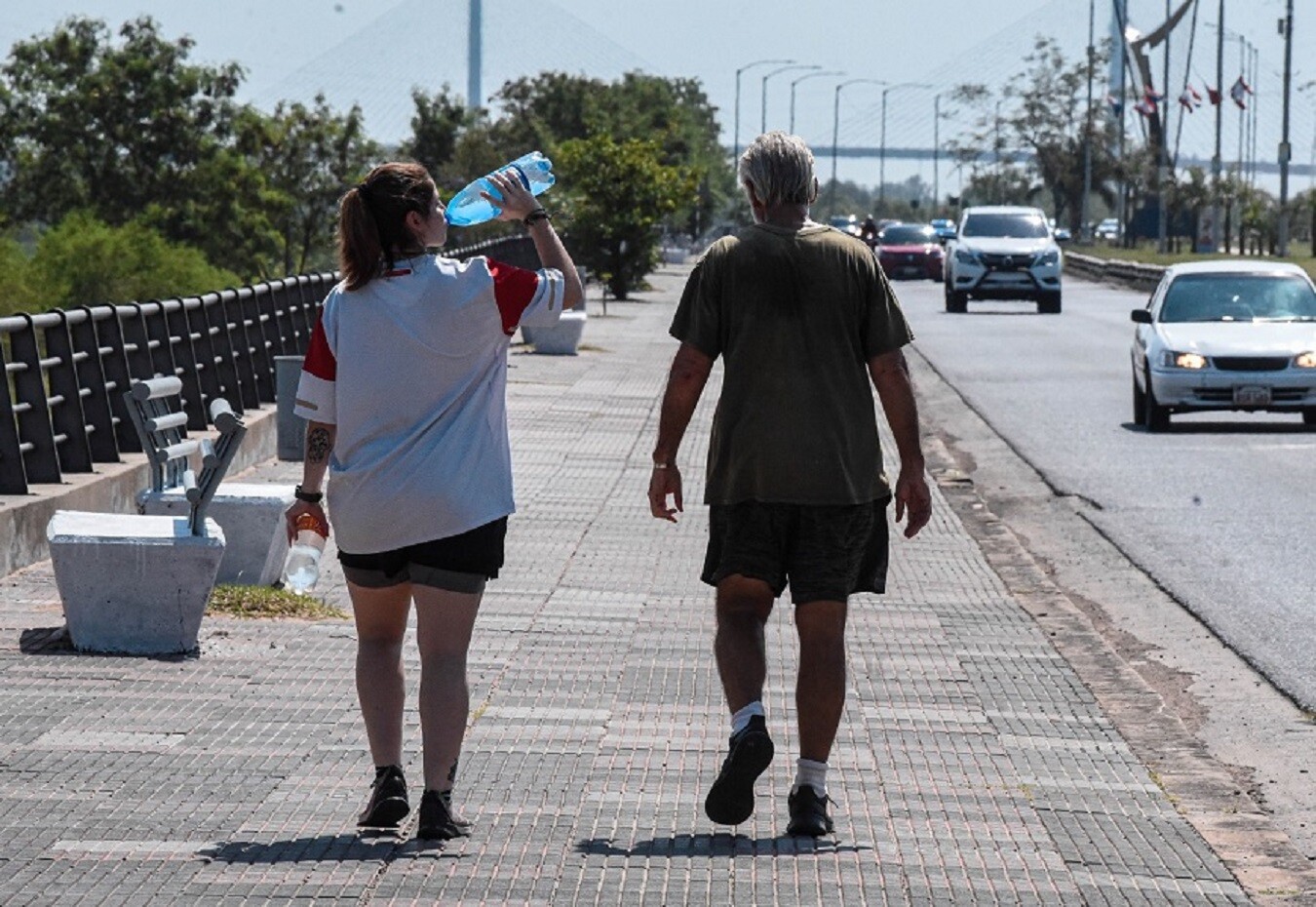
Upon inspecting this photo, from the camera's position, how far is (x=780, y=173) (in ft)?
21.2

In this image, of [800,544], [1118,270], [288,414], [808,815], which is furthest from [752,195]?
[1118,270]

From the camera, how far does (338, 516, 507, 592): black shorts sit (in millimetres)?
6109

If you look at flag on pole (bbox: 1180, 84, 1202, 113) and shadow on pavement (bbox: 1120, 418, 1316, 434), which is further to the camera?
flag on pole (bbox: 1180, 84, 1202, 113)

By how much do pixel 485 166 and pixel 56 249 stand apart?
13942mm

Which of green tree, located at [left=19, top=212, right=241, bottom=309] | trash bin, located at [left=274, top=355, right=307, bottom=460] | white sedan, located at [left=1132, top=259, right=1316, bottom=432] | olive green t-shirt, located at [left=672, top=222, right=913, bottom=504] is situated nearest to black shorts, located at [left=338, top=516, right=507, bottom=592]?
olive green t-shirt, located at [left=672, top=222, right=913, bottom=504]

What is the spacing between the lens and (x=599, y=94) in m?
82.6

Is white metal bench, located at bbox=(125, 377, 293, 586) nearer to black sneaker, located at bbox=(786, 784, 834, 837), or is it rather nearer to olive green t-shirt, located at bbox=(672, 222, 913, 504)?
olive green t-shirt, located at bbox=(672, 222, 913, 504)

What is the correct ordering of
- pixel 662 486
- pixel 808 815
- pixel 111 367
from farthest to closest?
pixel 111 367 → pixel 662 486 → pixel 808 815

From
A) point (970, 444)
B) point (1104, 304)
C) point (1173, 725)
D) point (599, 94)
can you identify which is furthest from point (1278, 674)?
point (599, 94)

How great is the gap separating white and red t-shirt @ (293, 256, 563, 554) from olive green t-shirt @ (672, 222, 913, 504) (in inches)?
19.5

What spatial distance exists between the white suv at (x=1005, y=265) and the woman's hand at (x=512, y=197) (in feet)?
129

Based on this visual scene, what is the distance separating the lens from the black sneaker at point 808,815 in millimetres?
6172

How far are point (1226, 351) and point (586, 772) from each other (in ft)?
49.2

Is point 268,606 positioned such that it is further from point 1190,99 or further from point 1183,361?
point 1190,99
